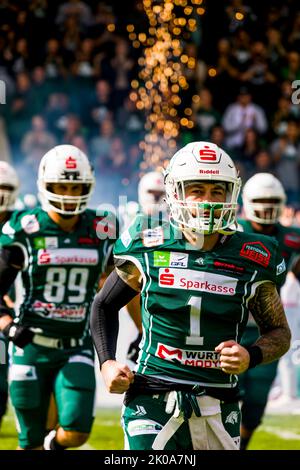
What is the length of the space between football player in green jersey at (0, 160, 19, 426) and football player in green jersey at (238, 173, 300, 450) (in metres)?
1.50

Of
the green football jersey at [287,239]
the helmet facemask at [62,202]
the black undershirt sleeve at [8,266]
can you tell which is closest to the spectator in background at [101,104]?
the green football jersey at [287,239]

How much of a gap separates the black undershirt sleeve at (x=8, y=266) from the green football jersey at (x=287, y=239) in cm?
159

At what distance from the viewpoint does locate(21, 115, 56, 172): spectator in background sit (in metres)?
10.9

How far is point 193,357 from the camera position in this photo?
144 inches

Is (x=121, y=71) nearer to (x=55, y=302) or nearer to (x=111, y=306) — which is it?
(x=55, y=302)

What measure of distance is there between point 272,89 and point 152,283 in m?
8.77

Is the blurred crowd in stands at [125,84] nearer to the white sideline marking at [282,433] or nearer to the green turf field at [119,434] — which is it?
the green turf field at [119,434]

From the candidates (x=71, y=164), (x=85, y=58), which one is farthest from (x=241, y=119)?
(x=71, y=164)

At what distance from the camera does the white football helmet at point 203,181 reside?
3.66 metres

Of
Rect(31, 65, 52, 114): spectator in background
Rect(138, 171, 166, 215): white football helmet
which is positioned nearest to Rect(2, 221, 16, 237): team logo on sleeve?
Rect(138, 171, 166, 215): white football helmet

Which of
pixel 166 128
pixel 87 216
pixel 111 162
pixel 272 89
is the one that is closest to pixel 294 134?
pixel 272 89

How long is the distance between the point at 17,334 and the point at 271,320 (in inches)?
68.4
